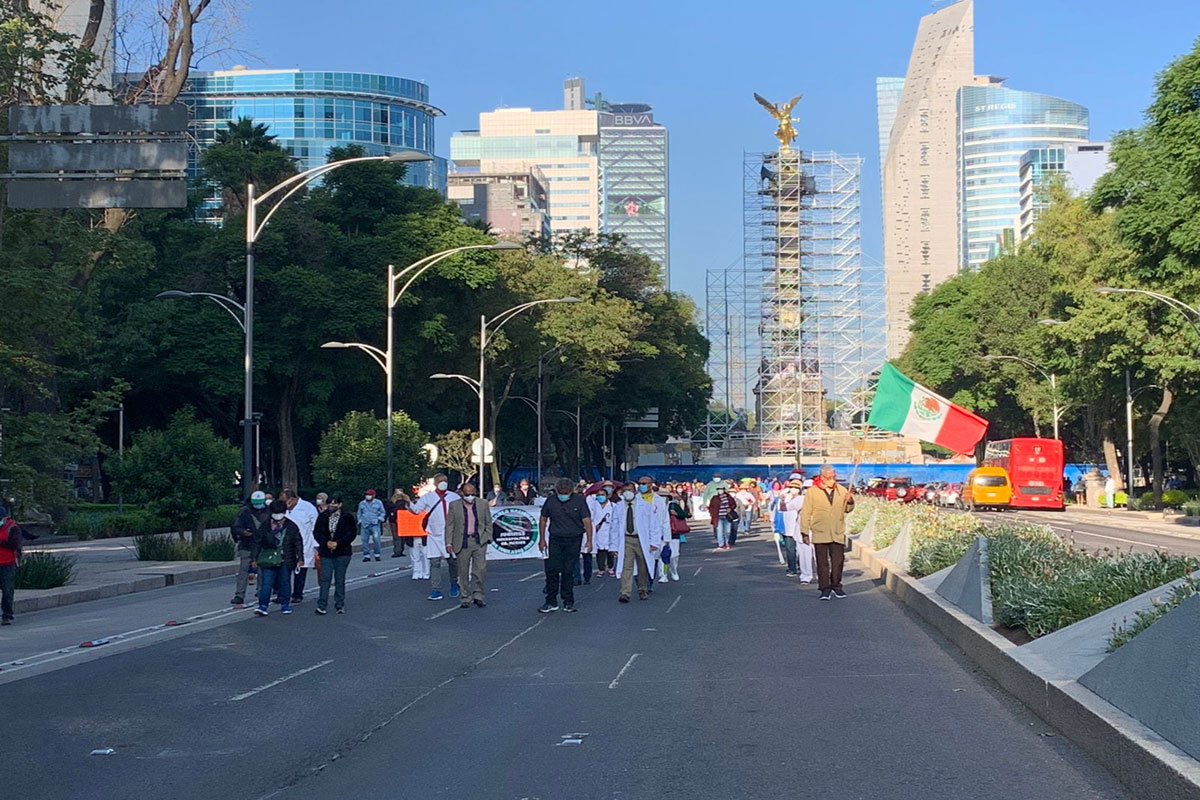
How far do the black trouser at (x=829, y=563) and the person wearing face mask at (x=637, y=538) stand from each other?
240 cm

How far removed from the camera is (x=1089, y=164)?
650 ft

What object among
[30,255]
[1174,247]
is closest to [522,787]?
[30,255]

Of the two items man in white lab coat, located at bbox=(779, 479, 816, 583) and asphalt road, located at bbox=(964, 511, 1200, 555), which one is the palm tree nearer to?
asphalt road, located at bbox=(964, 511, 1200, 555)

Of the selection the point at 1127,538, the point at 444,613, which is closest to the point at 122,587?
the point at 444,613

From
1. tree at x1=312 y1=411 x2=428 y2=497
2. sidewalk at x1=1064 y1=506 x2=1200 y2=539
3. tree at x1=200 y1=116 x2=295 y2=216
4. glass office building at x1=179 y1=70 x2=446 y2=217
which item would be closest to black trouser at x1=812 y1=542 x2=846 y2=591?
sidewalk at x1=1064 y1=506 x2=1200 y2=539

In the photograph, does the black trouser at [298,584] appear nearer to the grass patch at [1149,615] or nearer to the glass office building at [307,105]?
the grass patch at [1149,615]

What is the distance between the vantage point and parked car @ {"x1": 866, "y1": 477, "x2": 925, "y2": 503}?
75.1 metres

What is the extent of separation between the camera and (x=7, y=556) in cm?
1994

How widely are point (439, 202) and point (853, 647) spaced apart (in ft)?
162

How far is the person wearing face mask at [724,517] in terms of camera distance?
38.7m

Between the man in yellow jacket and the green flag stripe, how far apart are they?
1229cm

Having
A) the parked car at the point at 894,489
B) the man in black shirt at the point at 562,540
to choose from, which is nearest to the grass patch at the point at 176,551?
the man in black shirt at the point at 562,540

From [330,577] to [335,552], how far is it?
0.41m

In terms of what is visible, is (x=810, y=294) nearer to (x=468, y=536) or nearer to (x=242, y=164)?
(x=242, y=164)
